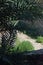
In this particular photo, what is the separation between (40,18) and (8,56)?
0.72 metres

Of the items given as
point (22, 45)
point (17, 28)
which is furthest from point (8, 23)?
point (22, 45)

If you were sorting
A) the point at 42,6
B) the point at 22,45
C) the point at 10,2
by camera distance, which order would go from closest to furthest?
the point at 10,2, the point at 42,6, the point at 22,45

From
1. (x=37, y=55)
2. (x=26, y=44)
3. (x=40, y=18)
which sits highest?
(x=40, y=18)

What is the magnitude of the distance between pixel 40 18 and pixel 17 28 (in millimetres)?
369

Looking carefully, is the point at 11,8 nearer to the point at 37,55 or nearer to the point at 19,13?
the point at 19,13

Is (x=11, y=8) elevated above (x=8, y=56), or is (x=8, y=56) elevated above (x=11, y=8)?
(x=11, y=8)

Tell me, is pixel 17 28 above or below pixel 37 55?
above

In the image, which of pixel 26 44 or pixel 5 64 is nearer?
pixel 5 64

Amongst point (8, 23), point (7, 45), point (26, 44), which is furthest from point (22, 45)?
point (8, 23)

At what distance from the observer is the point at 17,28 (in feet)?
14.3

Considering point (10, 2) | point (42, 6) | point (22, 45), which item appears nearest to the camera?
point (10, 2)

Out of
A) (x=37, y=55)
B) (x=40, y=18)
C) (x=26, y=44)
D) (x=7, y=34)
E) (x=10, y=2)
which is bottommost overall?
(x=26, y=44)

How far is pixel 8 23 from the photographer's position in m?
4.41

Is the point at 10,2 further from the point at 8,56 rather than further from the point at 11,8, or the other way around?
the point at 8,56
